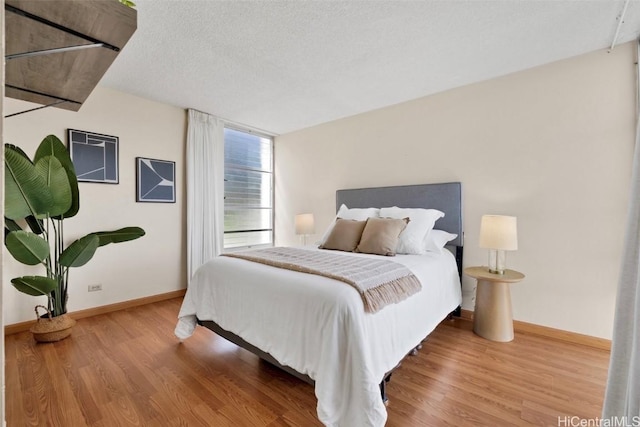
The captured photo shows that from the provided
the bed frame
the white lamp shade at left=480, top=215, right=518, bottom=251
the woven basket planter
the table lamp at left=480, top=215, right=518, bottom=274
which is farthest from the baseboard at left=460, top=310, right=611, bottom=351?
the woven basket planter

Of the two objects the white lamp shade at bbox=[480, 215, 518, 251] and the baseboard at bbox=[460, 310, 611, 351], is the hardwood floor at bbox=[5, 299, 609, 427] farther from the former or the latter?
the white lamp shade at bbox=[480, 215, 518, 251]

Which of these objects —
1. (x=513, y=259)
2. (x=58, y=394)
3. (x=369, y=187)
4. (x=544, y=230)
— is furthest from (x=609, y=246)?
(x=58, y=394)

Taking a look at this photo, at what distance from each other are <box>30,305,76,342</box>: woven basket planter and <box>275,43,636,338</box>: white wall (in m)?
3.66

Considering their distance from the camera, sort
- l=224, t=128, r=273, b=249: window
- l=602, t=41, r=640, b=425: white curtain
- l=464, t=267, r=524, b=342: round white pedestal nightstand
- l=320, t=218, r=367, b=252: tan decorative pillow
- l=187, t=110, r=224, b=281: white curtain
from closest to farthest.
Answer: l=602, t=41, r=640, b=425: white curtain < l=464, t=267, r=524, b=342: round white pedestal nightstand < l=320, t=218, r=367, b=252: tan decorative pillow < l=187, t=110, r=224, b=281: white curtain < l=224, t=128, r=273, b=249: window

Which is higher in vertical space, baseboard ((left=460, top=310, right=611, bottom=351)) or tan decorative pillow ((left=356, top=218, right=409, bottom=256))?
tan decorative pillow ((left=356, top=218, right=409, bottom=256))

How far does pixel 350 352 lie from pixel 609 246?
94.9 inches

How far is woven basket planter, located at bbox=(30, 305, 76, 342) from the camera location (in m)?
2.25

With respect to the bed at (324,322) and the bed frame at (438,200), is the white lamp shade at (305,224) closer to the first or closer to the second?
the bed frame at (438,200)

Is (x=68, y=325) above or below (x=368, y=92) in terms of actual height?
below

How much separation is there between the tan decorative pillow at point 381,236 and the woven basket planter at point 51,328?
268cm

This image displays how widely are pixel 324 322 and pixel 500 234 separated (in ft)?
5.85

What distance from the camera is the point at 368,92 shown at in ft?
10.0

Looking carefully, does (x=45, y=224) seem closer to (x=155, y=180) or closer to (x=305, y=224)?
(x=155, y=180)

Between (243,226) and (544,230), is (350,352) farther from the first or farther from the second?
(243,226)
